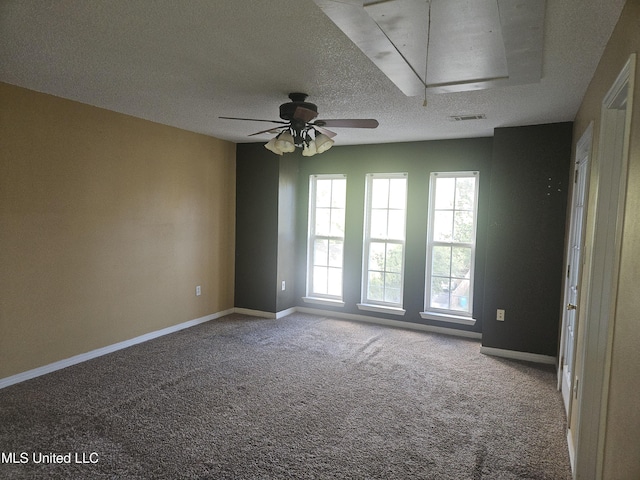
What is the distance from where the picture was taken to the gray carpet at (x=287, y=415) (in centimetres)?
233

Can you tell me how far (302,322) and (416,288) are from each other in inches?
61.2

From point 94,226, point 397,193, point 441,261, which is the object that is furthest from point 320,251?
point 94,226

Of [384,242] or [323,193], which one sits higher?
[323,193]

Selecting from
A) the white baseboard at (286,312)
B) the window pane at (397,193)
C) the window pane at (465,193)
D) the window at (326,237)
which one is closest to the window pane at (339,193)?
the window at (326,237)

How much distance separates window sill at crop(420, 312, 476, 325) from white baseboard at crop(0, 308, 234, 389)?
2.82m

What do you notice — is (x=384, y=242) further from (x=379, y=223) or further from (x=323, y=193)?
(x=323, y=193)

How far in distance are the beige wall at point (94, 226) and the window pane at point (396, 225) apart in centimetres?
235

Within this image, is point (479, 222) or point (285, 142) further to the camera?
point (479, 222)

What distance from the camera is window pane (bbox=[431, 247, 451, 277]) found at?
4988 mm

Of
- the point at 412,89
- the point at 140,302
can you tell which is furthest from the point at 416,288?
the point at 140,302

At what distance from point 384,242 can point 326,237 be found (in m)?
0.86

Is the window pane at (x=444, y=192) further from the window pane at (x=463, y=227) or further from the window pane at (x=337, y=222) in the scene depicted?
the window pane at (x=337, y=222)

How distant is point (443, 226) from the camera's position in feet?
16.4

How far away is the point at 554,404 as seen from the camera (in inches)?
124
